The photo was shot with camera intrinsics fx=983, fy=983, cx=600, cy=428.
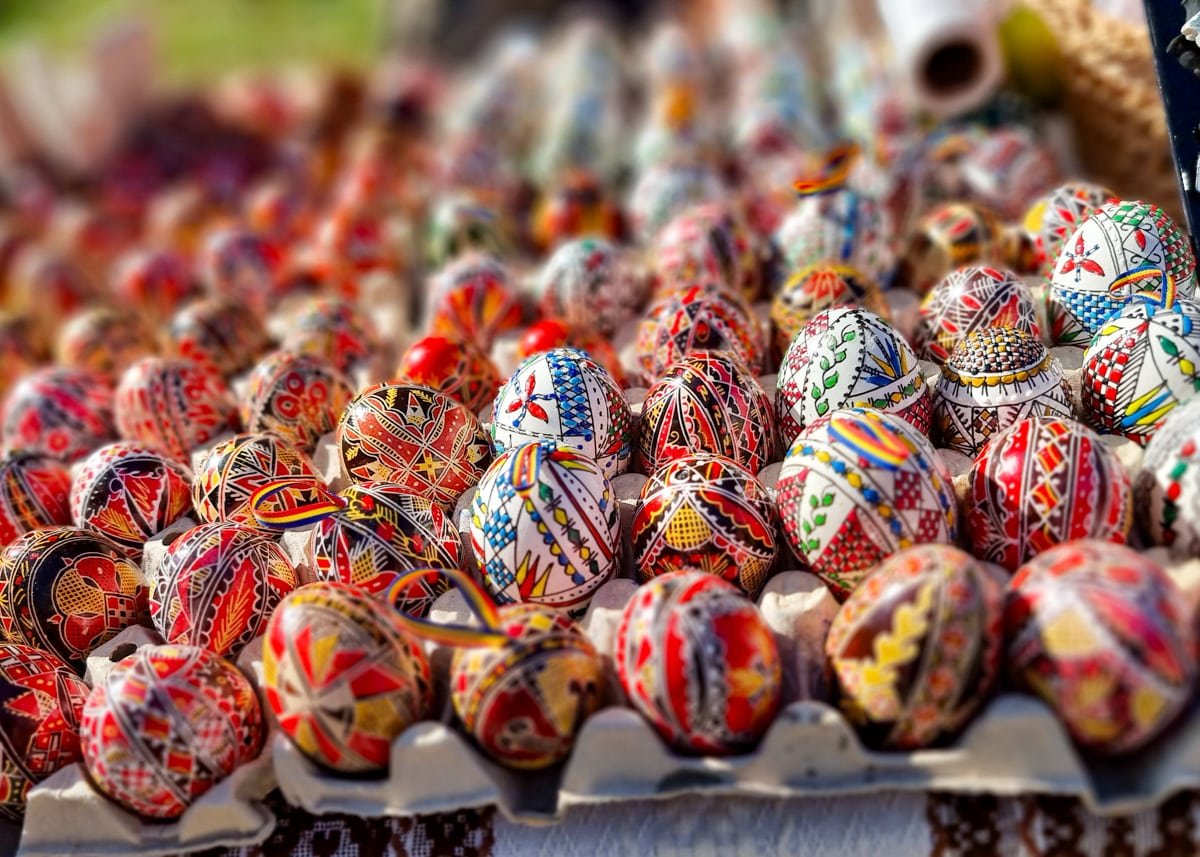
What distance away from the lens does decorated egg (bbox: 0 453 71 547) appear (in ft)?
6.83

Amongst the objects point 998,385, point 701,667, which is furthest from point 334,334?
point 998,385

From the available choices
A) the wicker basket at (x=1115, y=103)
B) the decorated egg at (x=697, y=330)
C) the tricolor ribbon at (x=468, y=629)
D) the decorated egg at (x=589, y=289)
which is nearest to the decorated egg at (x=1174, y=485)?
the decorated egg at (x=697, y=330)

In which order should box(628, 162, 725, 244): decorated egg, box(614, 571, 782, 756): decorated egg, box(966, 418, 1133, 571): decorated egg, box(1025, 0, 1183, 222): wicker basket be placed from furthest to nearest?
box(628, 162, 725, 244): decorated egg < box(1025, 0, 1183, 222): wicker basket < box(966, 418, 1133, 571): decorated egg < box(614, 571, 782, 756): decorated egg

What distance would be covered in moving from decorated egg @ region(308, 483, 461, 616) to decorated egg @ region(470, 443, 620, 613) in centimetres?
9

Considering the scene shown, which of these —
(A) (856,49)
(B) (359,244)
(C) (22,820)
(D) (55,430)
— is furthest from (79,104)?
(C) (22,820)

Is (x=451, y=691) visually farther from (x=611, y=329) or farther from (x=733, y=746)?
(x=611, y=329)

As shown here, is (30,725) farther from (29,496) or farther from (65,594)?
(29,496)

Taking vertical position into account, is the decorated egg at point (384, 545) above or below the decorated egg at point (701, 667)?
above

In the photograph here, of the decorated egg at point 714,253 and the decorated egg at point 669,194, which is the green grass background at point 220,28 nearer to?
the decorated egg at point 669,194

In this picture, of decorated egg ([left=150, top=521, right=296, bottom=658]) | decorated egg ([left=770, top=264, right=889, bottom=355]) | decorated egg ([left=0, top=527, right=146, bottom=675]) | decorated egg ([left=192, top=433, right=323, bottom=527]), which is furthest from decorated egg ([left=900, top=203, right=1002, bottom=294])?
decorated egg ([left=0, top=527, right=146, bottom=675])

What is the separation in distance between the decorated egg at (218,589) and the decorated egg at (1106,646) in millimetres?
1249

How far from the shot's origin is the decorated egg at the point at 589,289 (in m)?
2.44

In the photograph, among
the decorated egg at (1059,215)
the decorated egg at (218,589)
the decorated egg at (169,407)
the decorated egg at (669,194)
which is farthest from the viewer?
the decorated egg at (669,194)

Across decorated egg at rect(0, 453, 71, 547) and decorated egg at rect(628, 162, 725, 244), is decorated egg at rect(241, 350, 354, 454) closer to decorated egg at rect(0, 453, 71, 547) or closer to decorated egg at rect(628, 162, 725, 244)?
decorated egg at rect(0, 453, 71, 547)
